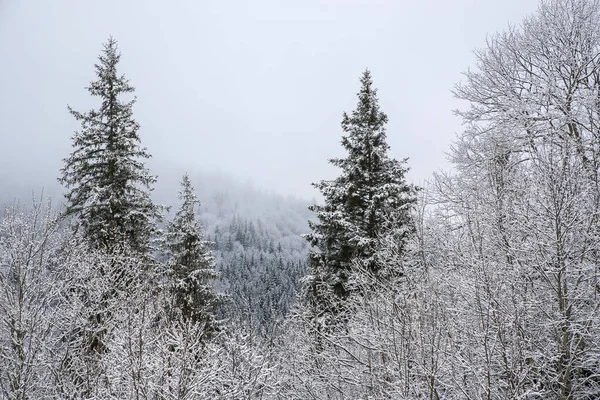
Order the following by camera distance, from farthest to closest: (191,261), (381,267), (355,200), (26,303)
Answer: (191,261) → (355,200) → (381,267) → (26,303)

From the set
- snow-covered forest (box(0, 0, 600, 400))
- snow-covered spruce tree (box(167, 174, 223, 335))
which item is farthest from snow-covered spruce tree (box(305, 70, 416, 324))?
snow-covered spruce tree (box(167, 174, 223, 335))

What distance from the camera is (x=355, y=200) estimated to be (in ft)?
51.2

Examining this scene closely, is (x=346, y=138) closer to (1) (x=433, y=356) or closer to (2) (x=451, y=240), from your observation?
(2) (x=451, y=240)

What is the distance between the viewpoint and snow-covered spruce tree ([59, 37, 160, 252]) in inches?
648

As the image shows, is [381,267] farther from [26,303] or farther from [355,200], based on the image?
[26,303]

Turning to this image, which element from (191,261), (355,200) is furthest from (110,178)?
(355,200)

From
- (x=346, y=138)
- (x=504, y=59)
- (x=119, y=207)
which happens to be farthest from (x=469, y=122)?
(x=119, y=207)

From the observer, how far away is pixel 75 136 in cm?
1720

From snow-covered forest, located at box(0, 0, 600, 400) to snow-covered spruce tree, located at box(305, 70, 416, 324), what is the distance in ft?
0.28

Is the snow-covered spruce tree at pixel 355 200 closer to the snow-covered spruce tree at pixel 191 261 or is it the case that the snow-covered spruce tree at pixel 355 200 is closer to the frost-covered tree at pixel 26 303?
the snow-covered spruce tree at pixel 191 261

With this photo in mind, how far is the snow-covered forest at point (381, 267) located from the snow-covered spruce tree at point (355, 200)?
86 millimetres

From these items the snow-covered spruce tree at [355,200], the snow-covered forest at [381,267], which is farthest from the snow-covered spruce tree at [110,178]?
the snow-covered spruce tree at [355,200]

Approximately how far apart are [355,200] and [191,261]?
978cm

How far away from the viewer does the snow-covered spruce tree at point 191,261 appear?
19125mm
